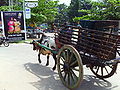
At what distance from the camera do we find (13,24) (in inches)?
573

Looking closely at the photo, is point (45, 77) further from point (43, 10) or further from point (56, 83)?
point (43, 10)

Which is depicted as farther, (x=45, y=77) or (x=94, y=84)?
(x=45, y=77)

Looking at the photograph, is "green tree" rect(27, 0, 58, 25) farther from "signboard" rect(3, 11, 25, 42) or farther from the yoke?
the yoke

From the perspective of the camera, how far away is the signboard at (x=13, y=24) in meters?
14.4

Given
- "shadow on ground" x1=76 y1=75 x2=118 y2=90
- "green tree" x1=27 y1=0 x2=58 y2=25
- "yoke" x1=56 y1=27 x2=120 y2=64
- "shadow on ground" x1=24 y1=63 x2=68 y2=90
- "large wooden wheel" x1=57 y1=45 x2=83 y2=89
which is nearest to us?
"yoke" x1=56 y1=27 x2=120 y2=64

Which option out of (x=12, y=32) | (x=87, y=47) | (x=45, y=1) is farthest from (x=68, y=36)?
(x=45, y=1)

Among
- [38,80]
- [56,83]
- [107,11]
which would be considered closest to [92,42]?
[56,83]

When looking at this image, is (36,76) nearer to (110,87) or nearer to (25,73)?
(25,73)

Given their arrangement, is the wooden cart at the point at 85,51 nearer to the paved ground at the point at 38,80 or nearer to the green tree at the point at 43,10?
the paved ground at the point at 38,80

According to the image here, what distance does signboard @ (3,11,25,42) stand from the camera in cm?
1441

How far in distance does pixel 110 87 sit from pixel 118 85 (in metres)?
0.27

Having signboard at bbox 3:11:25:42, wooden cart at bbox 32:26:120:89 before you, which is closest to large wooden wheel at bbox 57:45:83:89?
wooden cart at bbox 32:26:120:89

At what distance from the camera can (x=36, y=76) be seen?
528 centimetres

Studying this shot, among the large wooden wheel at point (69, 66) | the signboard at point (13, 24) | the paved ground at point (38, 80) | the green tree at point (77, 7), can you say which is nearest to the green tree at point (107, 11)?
the signboard at point (13, 24)
